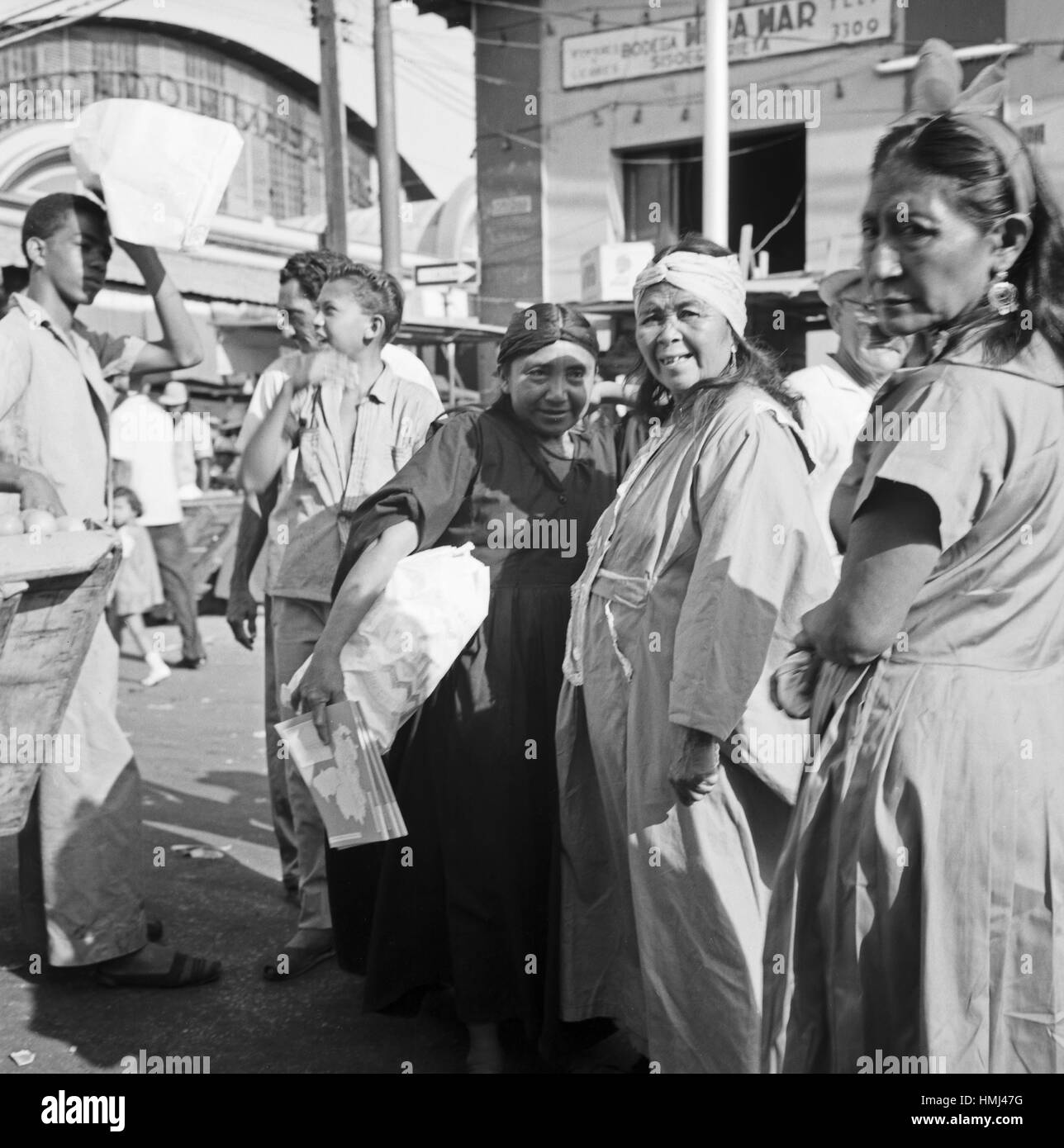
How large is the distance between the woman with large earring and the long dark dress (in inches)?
58.9

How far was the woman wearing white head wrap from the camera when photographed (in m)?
2.70

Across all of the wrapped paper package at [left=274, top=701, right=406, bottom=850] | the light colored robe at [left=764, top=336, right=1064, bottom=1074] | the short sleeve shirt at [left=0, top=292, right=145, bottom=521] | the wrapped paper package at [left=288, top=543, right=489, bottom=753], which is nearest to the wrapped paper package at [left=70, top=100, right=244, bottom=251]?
the short sleeve shirt at [left=0, top=292, right=145, bottom=521]

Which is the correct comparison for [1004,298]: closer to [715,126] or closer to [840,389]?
[840,389]

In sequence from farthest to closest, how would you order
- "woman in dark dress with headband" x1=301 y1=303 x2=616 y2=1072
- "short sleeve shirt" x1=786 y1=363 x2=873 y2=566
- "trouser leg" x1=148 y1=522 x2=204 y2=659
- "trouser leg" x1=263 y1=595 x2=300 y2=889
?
"trouser leg" x1=148 y1=522 x2=204 y2=659
"trouser leg" x1=263 y1=595 x2=300 y2=889
"short sleeve shirt" x1=786 y1=363 x2=873 y2=566
"woman in dark dress with headband" x1=301 y1=303 x2=616 y2=1072

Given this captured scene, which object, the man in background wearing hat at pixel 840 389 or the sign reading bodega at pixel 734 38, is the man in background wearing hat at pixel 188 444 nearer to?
the sign reading bodega at pixel 734 38

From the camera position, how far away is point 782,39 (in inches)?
517

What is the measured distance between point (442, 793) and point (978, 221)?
2.06 m

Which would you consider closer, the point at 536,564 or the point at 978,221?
the point at 978,221

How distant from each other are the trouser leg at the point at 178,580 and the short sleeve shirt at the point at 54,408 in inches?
213

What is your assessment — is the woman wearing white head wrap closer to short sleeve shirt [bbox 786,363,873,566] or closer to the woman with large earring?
the woman with large earring

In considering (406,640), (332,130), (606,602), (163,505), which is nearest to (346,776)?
(406,640)

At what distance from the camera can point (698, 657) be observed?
2674 millimetres

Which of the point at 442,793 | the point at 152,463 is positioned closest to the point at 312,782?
the point at 442,793

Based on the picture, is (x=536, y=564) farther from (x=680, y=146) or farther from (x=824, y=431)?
(x=680, y=146)
